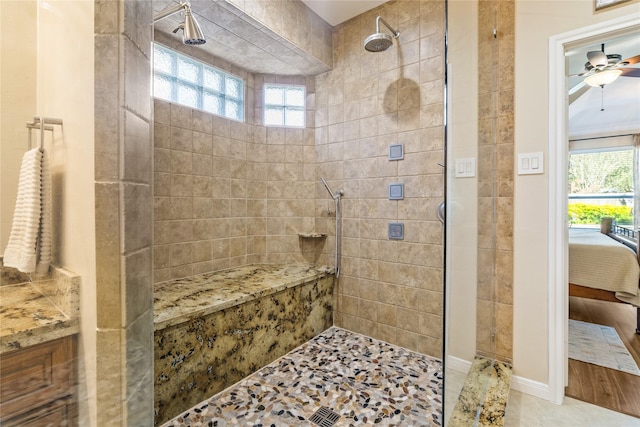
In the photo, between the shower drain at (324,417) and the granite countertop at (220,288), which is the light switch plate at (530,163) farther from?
the shower drain at (324,417)

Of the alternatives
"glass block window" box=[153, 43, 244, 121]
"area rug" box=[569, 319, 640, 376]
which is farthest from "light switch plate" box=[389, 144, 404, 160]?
"area rug" box=[569, 319, 640, 376]

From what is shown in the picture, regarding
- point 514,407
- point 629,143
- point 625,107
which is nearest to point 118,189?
point 514,407

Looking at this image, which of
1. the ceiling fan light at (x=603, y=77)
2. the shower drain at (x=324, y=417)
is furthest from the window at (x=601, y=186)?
the shower drain at (x=324, y=417)

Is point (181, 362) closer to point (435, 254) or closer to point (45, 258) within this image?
point (45, 258)

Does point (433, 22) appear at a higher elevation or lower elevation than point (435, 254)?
higher

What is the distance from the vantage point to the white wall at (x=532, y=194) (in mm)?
1575

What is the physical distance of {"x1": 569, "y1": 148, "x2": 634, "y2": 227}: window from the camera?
4.56 meters

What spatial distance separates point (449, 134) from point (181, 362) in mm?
1660

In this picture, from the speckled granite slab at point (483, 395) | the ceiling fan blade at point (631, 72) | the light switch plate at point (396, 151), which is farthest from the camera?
the ceiling fan blade at point (631, 72)

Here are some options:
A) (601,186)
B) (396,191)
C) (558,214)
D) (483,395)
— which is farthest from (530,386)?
(601,186)

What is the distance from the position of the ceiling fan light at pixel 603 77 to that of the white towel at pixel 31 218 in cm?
359

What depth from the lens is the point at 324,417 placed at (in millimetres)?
1436

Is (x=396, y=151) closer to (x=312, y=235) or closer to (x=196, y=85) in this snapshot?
(x=312, y=235)

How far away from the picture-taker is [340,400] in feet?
5.13
